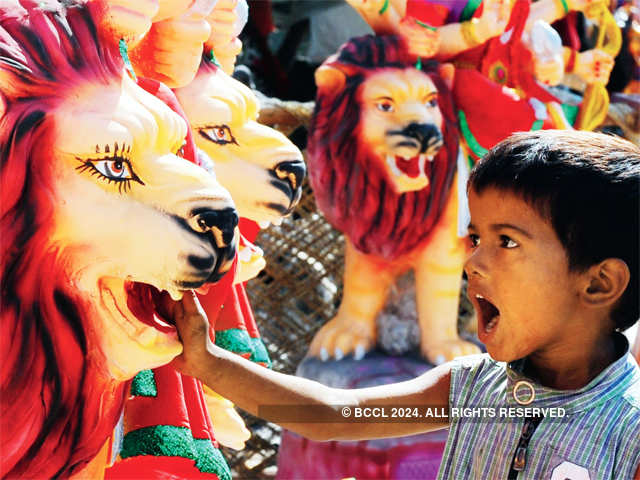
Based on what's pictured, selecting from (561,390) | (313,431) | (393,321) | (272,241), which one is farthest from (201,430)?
(272,241)

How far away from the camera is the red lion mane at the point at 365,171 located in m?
1.64

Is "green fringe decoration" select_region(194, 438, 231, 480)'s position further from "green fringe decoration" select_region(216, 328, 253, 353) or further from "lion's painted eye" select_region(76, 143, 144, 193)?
"lion's painted eye" select_region(76, 143, 144, 193)

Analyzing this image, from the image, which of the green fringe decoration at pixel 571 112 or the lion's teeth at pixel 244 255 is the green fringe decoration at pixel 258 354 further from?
the green fringe decoration at pixel 571 112

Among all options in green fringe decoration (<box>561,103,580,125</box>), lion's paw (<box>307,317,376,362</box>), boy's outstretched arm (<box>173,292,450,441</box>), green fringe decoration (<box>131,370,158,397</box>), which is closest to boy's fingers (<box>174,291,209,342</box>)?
boy's outstretched arm (<box>173,292,450,441</box>)

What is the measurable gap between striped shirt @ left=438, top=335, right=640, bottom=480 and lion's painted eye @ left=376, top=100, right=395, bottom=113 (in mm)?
762

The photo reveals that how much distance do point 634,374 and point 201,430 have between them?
429 millimetres

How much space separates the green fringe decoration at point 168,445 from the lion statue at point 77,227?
87 mm

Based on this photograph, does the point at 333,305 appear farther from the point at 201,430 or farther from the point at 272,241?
the point at 201,430

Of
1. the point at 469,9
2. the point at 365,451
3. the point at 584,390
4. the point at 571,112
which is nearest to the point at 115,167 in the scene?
the point at 584,390

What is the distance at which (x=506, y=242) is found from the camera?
86 centimetres

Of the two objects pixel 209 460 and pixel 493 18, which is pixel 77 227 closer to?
pixel 209 460

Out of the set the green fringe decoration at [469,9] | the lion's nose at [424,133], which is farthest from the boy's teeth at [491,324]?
the green fringe decoration at [469,9]

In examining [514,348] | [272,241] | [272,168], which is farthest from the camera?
[272,241]

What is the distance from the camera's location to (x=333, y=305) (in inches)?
87.5
